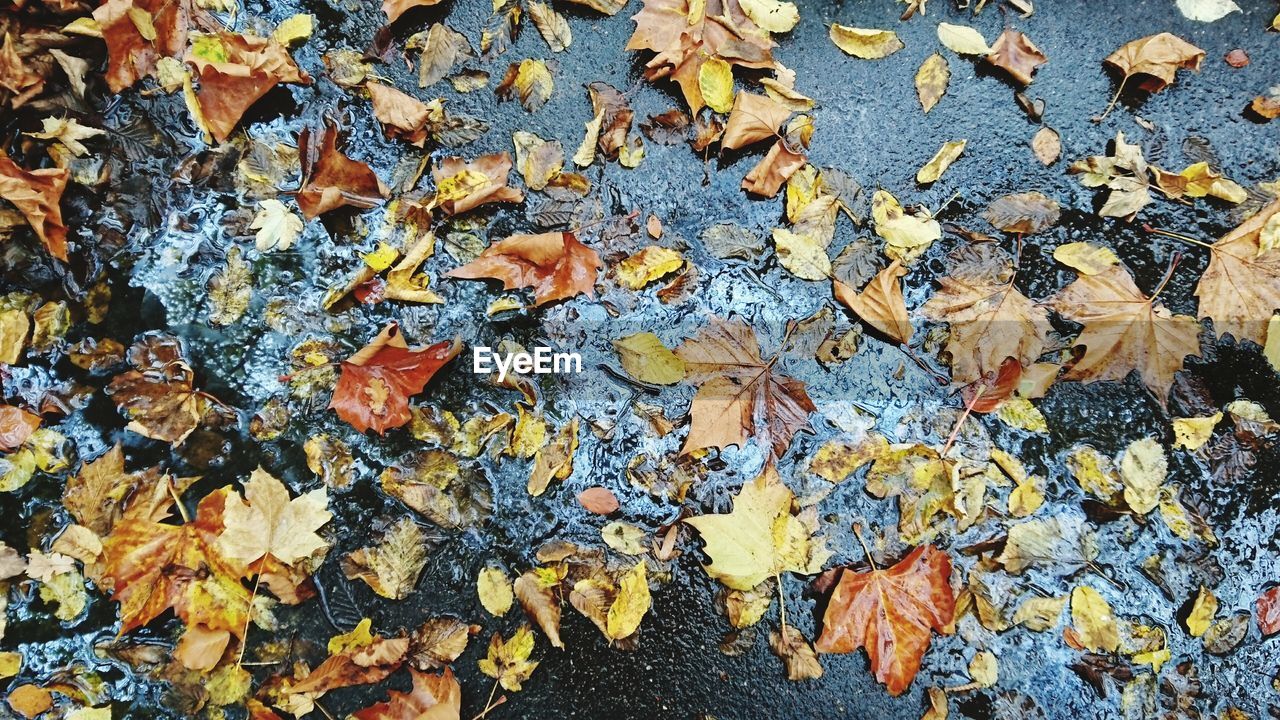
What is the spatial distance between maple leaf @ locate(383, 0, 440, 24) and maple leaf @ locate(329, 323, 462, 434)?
105cm

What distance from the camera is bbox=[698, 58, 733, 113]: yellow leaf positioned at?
2.16 metres

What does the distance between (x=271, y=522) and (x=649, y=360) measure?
3.68 ft

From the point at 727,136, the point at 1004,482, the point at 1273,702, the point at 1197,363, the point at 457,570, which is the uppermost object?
the point at 727,136

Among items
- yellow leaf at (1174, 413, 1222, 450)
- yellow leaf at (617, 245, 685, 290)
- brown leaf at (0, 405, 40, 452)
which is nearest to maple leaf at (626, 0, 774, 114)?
yellow leaf at (617, 245, 685, 290)

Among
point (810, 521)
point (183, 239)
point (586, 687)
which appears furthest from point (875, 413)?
point (183, 239)

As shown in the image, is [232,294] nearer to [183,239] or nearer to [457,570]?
[183,239]

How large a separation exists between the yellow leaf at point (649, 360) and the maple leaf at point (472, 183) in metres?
0.56

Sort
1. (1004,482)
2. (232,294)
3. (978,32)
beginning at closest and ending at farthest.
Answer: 1. (1004,482)
2. (232,294)
3. (978,32)

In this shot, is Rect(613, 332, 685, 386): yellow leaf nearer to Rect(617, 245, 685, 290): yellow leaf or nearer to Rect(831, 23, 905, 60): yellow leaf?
Rect(617, 245, 685, 290): yellow leaf

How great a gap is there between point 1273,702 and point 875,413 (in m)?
A: 1.21

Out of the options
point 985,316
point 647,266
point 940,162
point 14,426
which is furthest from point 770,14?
point 14,426

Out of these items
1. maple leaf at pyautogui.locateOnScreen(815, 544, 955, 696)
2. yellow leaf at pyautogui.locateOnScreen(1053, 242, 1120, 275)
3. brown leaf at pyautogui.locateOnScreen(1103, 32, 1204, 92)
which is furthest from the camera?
brown leaf at pyautogui.locateOnScreen(1103, 32, 1204, 92)

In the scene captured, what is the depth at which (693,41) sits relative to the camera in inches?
85.5

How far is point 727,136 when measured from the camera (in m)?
2.13
